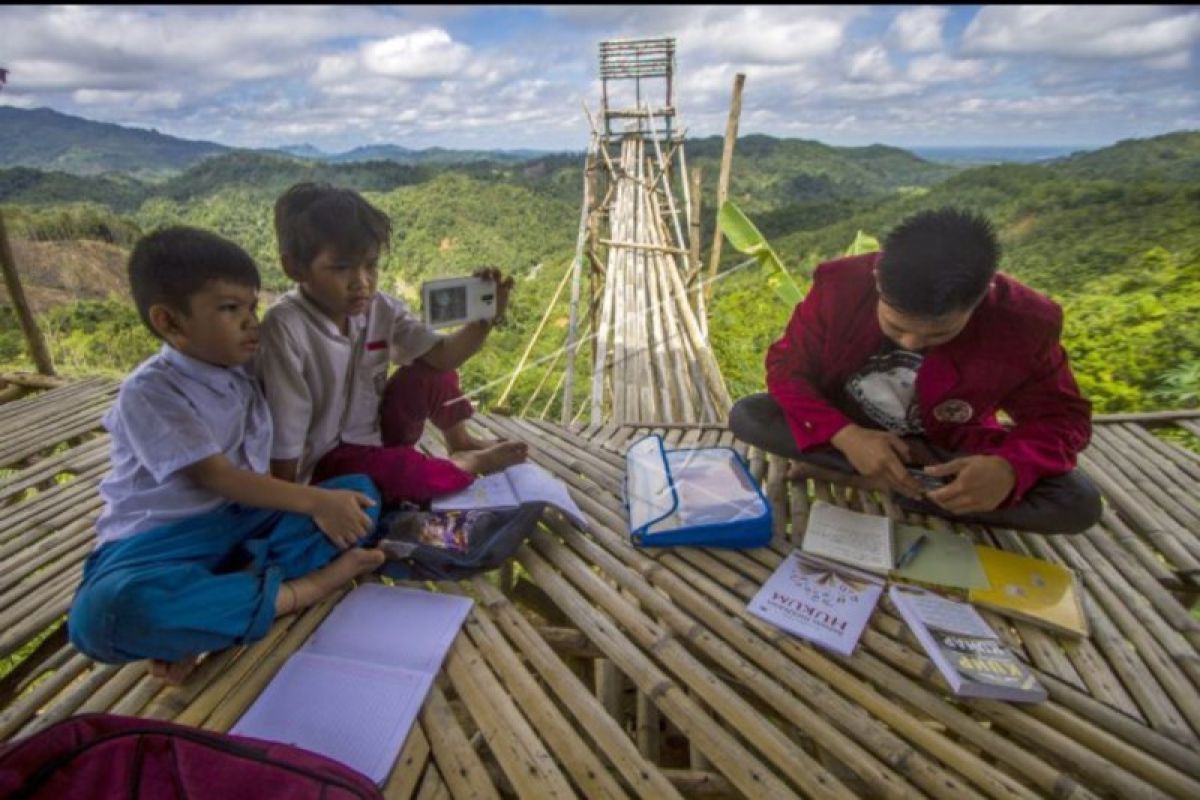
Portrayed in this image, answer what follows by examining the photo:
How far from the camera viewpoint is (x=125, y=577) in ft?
4.12

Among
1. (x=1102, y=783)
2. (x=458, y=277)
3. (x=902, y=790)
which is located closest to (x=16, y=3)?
(x=458, y=277)

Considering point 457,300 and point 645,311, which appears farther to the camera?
point 645,311

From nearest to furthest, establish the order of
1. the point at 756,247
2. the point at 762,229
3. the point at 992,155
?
the point at 756,247 → the point at 762,229 → the point at 992,155

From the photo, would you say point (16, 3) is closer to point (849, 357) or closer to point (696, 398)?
point (849, 357)

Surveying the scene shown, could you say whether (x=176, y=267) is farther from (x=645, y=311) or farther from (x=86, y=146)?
(x=86, y=146)

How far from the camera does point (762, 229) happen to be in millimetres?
22516

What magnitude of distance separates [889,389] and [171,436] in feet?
6.07

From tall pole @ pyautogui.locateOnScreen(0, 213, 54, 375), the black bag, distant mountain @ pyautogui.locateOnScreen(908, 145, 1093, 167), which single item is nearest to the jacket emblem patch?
the black bag

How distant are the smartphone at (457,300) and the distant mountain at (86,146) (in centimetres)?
6391

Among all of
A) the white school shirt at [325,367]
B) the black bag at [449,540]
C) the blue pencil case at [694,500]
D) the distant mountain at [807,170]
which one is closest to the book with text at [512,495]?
the black bag at [449,540]

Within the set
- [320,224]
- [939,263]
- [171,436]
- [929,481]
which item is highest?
[320,224]

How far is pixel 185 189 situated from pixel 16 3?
142 ft

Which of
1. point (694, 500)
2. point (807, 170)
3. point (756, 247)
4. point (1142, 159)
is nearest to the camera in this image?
point (694, 500)

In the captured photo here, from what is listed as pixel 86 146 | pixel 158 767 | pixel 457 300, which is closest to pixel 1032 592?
pixel 457 300
